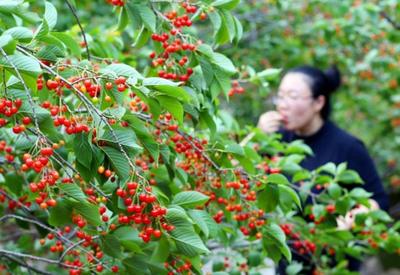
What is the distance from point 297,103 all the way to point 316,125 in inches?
9.7

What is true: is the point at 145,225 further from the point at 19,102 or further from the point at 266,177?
the point at 266,177

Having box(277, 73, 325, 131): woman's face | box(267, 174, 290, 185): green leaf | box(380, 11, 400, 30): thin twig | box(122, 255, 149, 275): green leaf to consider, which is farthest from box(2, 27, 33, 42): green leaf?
box(380, 11, 400, 30): thin twig

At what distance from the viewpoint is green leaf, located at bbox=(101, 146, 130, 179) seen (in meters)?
1.63

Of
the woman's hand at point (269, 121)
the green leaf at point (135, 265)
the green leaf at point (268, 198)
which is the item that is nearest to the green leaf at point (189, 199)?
the green leaf at point (135, 265)

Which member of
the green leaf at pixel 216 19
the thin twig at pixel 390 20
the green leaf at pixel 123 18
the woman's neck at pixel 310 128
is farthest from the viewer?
the thin twig at pixel 390 20

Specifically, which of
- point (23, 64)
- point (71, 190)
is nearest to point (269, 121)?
point (71, 190)

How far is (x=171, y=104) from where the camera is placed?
1.71m

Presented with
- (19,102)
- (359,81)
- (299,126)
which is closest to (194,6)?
(19,102)

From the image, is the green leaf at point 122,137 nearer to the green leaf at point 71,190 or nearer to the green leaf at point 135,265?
the green leaf at point 71,190

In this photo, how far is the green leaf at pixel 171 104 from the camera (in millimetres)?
1694

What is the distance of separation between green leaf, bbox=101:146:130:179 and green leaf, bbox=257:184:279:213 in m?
0.75

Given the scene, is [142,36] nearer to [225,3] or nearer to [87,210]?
[225,3]

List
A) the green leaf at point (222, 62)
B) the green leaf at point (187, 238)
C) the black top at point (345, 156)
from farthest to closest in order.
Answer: the black top at point (345, 156) → the green leaf at point (222, 62) → the green leaf at point (187, 238)

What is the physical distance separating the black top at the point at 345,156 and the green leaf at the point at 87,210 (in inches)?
92.2
